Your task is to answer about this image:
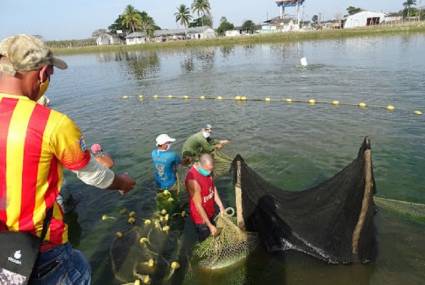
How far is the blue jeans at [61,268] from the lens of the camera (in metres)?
2.53

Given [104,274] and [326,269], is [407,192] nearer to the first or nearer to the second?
[326,269]

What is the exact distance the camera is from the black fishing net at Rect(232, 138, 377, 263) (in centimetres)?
550

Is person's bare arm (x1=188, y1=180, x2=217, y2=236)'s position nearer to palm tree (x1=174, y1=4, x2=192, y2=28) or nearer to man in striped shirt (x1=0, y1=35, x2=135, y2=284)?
man in striped shirt (x1=0, y1=35, x2=135, y2=284)

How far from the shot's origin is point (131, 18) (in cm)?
10194

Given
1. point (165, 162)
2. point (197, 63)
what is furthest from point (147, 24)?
point (165, 162)

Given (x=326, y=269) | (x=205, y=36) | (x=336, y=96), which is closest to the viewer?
(x=326, y=269)

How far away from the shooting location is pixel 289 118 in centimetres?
1577

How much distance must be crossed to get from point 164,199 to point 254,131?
24.6ft

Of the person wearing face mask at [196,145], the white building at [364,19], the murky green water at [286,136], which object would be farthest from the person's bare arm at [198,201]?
the white building at [364,19]

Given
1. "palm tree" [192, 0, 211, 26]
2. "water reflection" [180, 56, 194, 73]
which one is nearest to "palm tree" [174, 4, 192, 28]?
"palm tree" [192, 0, 211, 26]

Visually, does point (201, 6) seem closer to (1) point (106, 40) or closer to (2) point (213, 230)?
(1) point (106, 40)

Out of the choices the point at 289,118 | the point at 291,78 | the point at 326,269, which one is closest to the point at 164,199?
the point at 326,269

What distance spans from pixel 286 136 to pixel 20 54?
11.7 meters

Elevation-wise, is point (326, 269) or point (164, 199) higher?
point (164, 199)
